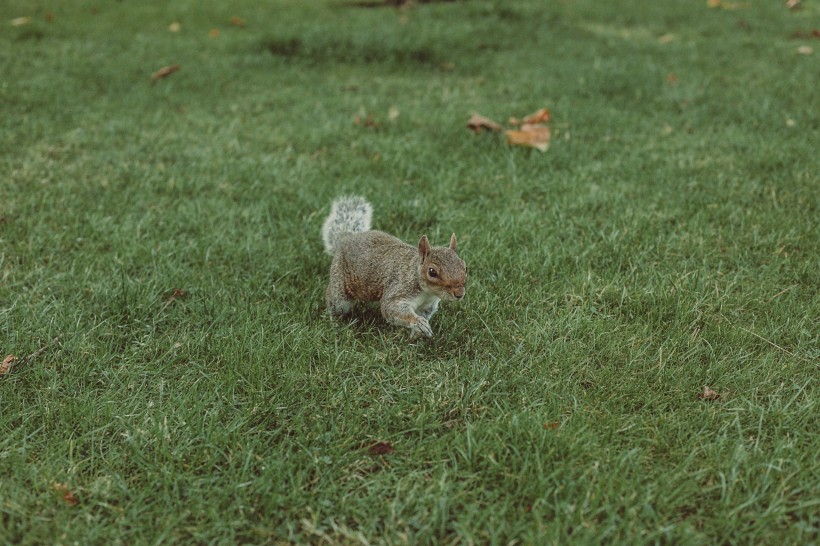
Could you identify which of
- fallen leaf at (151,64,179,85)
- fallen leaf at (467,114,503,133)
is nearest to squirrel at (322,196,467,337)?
fallen leaf at (467,114,503,133)

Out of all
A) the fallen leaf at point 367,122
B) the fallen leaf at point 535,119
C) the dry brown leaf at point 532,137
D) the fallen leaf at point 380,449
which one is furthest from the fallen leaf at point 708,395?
the fallen leaf at point 367,122

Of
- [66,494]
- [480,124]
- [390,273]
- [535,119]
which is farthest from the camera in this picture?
[535,119]

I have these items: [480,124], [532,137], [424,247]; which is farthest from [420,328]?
[480,124]

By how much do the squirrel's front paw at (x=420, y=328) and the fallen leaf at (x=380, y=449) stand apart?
2.07ft

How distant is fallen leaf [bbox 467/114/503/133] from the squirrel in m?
2.12

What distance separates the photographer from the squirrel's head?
296 cm

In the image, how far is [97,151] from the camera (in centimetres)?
526

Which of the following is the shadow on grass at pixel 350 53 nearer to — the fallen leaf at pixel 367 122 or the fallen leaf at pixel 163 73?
the fallen leaf at pixel 163 73

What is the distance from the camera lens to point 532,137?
17.5 feet

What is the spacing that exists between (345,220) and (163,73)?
13.8 ft

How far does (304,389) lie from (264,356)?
0.28 metres

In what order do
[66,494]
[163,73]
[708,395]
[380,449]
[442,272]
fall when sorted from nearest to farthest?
[66,494]
[380,449]
[708,395]
[442,272]
[163,73]

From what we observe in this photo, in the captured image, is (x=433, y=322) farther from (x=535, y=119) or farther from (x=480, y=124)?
(x=535, y=119)

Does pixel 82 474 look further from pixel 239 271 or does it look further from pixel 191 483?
pixel 239 271
